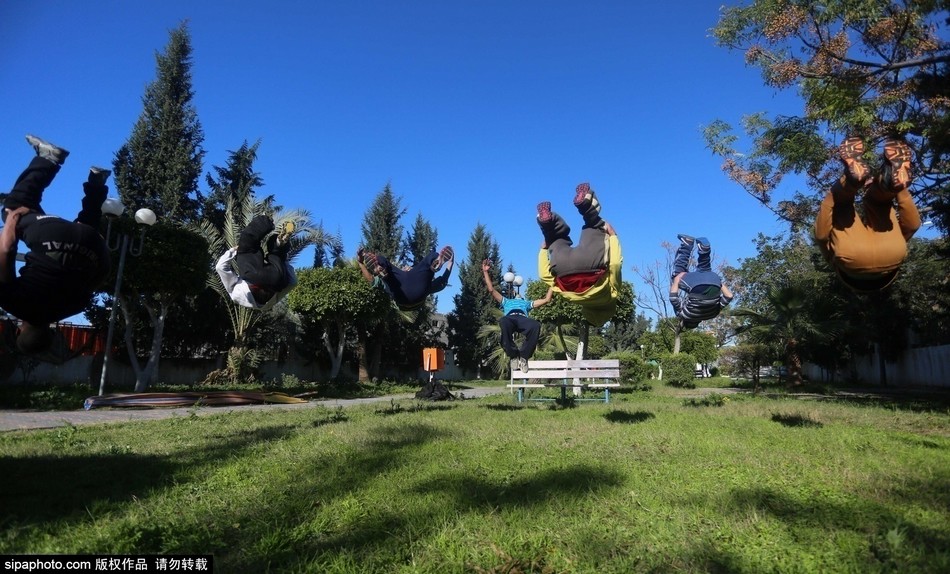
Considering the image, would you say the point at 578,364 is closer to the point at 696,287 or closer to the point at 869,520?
the point at 696,287

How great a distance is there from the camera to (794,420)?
8.92 metres

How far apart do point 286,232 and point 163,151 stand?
19.4 metres

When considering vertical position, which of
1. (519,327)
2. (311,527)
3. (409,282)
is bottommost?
(311,527)

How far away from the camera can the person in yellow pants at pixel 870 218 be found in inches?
182

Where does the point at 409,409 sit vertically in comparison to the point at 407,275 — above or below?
below

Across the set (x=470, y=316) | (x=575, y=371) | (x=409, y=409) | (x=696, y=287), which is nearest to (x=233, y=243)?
(x=409, y=409)

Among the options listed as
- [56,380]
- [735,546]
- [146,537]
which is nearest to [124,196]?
[56,380]

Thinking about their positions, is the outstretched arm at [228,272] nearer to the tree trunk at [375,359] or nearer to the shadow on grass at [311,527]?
the shadow on grass at [311,527]

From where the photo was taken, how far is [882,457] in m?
6.00

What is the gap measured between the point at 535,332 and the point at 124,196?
2016cm

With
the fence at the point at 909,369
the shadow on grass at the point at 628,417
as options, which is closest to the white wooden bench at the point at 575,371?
the shadow on grass at the point at 628,417

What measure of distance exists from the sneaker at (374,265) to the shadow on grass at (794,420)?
21.4ft

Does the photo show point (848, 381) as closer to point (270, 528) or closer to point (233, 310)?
point (233, 310)

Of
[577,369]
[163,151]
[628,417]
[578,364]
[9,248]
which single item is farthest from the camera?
[163,151]
